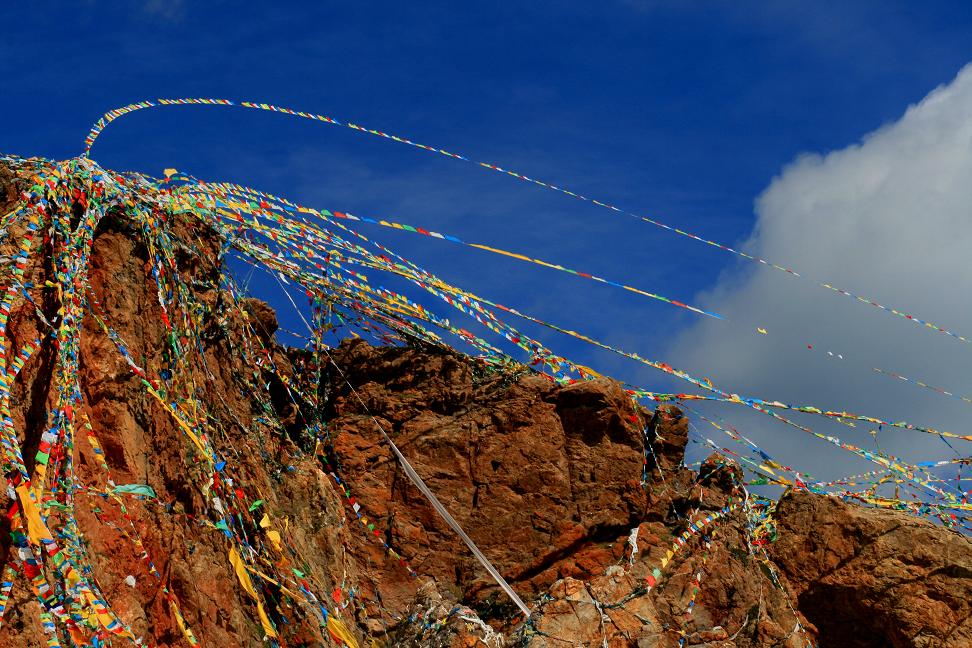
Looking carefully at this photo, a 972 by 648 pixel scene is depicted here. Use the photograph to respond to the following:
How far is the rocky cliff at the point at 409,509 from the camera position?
20.0ft

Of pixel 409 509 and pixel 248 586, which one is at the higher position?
A: pixel 409 509

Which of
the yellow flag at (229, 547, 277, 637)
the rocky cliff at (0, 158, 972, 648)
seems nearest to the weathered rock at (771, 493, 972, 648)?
the rocky cliff at (0, 158, 972, 648)

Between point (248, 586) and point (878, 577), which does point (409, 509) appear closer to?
point (248, 586)

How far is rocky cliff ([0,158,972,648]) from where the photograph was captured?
6.11 m

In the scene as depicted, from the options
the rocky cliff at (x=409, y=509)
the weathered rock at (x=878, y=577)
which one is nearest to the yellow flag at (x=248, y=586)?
the rocky cliff at (x=409, y=509)

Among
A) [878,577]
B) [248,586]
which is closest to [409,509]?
[248,586]

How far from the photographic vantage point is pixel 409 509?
27.9 feet

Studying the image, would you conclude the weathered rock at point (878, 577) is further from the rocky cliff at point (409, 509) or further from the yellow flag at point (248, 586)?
the yellow flag at point (248, 586)

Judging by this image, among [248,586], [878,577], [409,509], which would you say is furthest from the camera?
[878,577]

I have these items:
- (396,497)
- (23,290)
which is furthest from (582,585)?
(23,290)

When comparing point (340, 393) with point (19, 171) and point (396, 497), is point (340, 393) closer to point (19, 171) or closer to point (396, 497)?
point (396, 497)

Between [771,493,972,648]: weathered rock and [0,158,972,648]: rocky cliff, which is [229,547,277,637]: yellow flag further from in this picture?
[771,493,972,648]: weathered rock

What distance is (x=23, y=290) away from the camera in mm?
5723

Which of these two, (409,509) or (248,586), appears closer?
(248,586)
